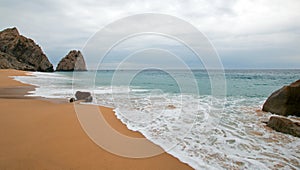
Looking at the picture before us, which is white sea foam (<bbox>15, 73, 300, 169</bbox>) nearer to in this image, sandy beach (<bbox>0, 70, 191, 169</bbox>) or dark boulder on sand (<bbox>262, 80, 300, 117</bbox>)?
sandy beach (<bbox>0, 70, 191, 169</bbox>)

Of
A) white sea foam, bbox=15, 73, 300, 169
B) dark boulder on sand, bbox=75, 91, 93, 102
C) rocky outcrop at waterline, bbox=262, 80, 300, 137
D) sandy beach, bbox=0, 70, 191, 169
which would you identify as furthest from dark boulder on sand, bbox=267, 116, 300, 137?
dark boulder on sand, bbox=75, 91, 93, 102

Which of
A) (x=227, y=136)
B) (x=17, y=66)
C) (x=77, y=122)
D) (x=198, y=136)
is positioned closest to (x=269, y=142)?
(x=227, y=136)

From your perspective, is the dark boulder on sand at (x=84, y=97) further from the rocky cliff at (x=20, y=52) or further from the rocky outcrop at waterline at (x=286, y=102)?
the rocky cliff at (x=20, y=52)

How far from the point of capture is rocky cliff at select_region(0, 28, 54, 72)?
2008 inches

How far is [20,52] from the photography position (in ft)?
178

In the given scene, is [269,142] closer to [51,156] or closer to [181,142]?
[181,142]

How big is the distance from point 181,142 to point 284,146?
84.8 inches

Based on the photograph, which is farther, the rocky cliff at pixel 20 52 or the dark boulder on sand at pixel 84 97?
the rocky cliff at pixel 20 52

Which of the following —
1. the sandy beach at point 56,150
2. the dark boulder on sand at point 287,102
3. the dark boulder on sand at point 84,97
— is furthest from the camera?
the dark boulder on sand at point 84,97

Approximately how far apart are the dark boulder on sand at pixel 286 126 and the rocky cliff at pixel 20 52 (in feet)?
190

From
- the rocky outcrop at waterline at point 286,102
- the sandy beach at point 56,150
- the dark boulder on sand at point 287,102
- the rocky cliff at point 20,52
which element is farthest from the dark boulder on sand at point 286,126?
the rocky cliff at point 20,52

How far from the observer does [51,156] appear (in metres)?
3.09

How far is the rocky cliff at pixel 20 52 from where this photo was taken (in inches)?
2008

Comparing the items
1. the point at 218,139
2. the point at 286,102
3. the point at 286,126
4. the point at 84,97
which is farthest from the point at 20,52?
the point at 286,126
